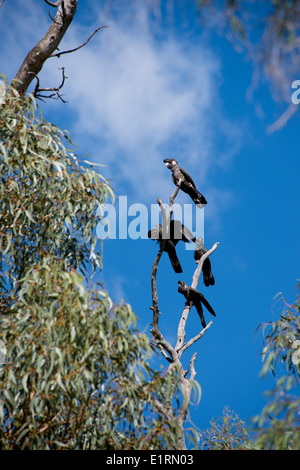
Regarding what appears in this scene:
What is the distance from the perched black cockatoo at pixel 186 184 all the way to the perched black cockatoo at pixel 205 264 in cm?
52

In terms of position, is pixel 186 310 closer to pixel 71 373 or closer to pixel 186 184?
pixel 186 184

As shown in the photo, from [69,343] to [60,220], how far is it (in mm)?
1401

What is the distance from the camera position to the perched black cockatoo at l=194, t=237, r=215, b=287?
20.9 ft

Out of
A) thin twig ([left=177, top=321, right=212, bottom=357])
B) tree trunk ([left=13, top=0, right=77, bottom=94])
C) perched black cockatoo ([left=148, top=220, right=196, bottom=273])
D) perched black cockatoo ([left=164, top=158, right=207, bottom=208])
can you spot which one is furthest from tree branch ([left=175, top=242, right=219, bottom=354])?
tree trunk ([left=13, top=0, right=77, bottom=94])

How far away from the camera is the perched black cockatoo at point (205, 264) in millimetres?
6355

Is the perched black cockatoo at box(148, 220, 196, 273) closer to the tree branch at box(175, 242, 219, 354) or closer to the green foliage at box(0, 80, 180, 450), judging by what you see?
the tree branch at box(175, 242, 219, 354)

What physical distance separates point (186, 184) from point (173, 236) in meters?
0.59

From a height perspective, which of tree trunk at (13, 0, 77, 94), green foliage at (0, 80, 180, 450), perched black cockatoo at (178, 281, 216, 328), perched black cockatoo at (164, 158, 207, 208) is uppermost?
tree trunk at (13, 0, 77, 94)

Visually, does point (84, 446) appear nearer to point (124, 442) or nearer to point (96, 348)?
point (124, 442)

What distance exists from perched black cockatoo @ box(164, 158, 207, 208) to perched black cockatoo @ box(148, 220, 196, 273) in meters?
0.35

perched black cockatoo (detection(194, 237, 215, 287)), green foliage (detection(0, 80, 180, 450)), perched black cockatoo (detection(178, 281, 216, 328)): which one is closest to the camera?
green foliage (detection(0, 80, 180, 450))

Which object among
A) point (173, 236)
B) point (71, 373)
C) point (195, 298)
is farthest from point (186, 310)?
point (71, 373)

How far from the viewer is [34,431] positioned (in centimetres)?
355

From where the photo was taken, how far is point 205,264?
253 inches
